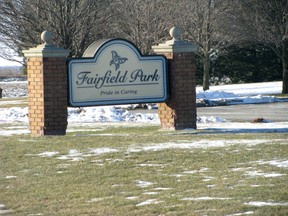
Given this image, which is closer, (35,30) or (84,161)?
(84,161)

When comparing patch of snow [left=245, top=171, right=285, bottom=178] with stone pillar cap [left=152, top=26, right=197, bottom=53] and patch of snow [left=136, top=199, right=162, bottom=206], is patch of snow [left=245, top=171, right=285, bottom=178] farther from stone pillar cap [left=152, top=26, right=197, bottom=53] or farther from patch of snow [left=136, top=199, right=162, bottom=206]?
stone pillar cap [left=152, top=26, right=197, bottom=53]

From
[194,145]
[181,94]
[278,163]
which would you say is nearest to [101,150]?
[194,145]

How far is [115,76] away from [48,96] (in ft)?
5.32

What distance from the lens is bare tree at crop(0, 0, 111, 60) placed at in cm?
3328

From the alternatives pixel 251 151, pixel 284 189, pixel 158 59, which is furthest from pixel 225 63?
pixel 284 189

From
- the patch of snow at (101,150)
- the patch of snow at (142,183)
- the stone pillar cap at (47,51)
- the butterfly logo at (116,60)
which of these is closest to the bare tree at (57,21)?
the butterfly logo at (116,60)

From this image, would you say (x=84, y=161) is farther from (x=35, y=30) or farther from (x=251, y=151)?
(x=35, y=30)

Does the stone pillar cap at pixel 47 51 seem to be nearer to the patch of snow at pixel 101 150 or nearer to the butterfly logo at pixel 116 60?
the butterfly logo at pixel 116 60

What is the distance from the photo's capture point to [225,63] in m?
52.2

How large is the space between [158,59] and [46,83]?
8.85 feet

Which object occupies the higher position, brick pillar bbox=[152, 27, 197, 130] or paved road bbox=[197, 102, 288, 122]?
brick pillar bbox=[152, 27, 197, 130]

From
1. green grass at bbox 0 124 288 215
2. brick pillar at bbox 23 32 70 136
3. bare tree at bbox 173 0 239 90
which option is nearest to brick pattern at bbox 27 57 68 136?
brick pillar at bbox 23 32 70 136

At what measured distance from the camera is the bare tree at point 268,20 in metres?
41.1

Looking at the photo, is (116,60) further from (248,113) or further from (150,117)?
(248,113)
